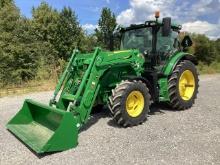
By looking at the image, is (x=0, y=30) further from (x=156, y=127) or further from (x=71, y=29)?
(x=156, y=127)

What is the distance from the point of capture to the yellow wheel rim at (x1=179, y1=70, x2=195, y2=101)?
379 inches

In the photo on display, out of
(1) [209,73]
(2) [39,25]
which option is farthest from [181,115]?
(2) [39,25]

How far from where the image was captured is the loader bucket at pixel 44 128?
6129mm

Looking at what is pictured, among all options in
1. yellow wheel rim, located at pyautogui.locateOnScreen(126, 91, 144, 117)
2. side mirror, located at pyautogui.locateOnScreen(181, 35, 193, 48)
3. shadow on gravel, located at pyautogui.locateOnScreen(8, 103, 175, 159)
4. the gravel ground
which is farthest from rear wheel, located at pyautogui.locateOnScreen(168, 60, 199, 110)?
yellow wheel rim, located at pyautogui.locateOnScreen(126, 91, 144, 117)

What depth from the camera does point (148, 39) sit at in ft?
30.2

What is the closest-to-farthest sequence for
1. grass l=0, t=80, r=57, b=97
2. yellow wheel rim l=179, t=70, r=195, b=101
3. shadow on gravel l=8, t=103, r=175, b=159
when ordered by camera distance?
shadow on gravel l=8, t=103, r=175, b=159 < yellow wheel rim l=179, t=70, r=195, b=101 < grass l=0, t=80, r=57, b=97

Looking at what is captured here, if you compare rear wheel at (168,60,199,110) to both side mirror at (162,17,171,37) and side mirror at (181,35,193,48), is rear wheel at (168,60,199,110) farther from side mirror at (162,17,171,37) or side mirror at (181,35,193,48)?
side mirror at (162,17,171,37)

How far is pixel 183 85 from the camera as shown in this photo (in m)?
9.70

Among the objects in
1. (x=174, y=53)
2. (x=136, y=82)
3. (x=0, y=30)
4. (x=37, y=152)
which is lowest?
(x=37, y=152)

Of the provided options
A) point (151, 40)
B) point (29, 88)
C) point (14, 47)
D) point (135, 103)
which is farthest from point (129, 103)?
point (14, 47)

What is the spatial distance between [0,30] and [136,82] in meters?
20.2

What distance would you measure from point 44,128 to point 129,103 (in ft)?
6.34

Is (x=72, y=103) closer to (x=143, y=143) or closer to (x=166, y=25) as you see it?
(x=143, y=143)

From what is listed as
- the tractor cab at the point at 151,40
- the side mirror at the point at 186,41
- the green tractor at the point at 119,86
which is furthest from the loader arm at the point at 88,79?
the side mirror at the point at 186,41
